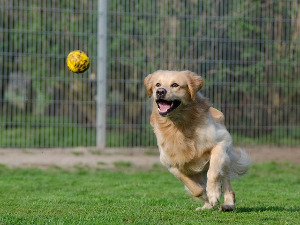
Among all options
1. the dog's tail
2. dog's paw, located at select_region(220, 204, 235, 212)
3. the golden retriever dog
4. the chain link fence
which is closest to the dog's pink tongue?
the golden retriever dog

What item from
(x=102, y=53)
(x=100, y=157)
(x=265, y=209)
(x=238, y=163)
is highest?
(x=102, y=53)

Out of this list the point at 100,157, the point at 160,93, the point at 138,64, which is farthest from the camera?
the point at 138,64

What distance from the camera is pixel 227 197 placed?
21.9ft

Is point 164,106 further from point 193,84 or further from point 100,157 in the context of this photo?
point 100,157

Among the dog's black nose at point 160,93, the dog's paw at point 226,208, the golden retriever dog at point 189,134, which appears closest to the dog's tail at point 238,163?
the golden retriever dog at point 189,134

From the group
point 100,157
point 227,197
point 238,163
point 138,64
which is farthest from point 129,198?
point 138,64

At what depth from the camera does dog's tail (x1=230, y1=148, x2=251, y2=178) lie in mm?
7090

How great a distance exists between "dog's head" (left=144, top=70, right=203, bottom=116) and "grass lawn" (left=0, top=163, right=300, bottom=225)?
1022mm

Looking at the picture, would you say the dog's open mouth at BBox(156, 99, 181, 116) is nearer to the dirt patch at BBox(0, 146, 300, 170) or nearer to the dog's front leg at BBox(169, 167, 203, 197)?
the dog's front leg at BBox(169, 167, 203, 197)

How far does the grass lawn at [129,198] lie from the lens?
584cm

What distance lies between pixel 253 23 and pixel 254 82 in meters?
1.13

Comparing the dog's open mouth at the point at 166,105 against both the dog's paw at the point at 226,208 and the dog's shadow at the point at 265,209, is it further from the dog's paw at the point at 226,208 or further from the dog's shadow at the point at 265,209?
the dog's shadow at the point at 265,209

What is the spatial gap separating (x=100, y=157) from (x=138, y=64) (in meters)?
1.88

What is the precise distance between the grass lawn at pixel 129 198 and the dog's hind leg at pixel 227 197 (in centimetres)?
12
